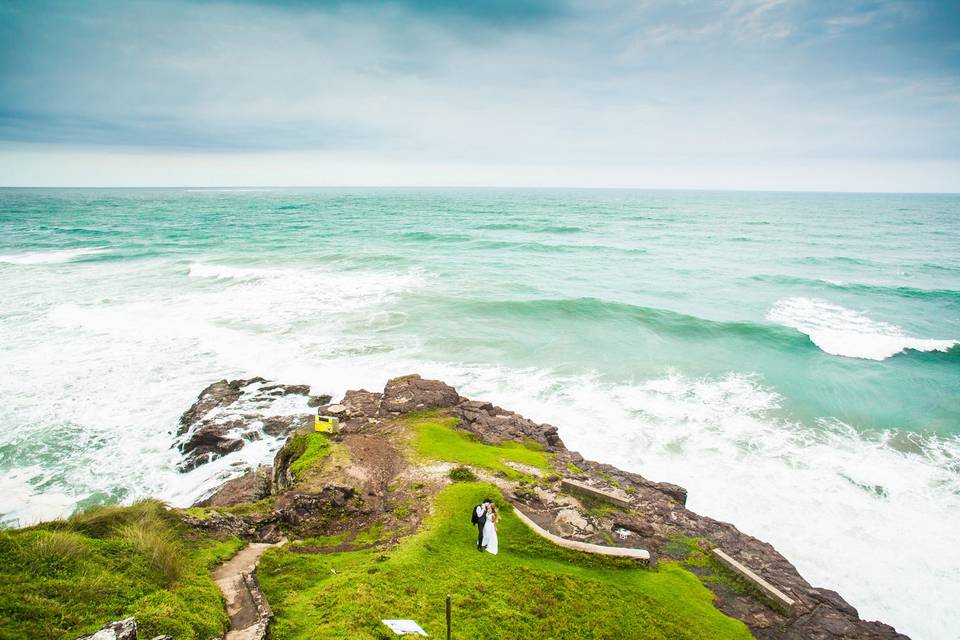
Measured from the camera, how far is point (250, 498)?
12.5m

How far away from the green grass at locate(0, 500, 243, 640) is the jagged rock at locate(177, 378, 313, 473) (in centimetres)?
887

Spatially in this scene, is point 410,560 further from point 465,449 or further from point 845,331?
point 845,331

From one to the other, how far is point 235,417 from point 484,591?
1323cm

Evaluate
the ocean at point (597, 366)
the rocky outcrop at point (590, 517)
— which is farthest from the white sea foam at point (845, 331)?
the rocky outcrop at point (590, 517)

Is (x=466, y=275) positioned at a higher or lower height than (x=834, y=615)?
higher

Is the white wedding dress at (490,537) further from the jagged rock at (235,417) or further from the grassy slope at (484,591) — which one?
the jagged rock at (235,417)

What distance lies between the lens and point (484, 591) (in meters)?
7.82

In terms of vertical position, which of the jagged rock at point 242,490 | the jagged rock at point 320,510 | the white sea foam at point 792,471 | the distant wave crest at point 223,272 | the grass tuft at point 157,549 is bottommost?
the white sea foam at point 792,471

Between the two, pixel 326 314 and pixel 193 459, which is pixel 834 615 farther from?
pixel 326 314

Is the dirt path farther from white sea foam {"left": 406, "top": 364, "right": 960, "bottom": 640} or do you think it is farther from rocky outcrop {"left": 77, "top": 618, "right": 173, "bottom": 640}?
white sea foam {"left": 406, "top": 364, "right": 960, "bottom": 640}

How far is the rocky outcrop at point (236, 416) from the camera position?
16078mm

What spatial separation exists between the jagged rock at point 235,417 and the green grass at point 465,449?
5421mm

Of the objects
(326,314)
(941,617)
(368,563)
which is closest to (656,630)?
(368,563)

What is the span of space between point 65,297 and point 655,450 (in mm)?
38780
